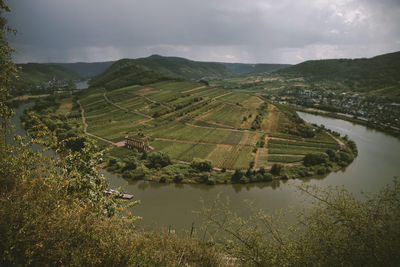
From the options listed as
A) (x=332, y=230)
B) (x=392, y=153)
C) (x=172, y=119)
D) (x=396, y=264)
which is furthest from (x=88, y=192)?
(x=392, y=153)

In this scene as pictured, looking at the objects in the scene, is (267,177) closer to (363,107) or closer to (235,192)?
(235,192)

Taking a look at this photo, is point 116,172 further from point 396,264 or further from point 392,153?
point 392,153

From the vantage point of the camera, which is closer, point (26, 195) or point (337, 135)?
point (26, 195)

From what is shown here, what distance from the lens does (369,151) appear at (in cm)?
7444

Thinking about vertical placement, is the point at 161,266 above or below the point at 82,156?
below

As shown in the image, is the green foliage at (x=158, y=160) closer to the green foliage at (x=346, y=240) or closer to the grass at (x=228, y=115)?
the green foliage at (x=346, y=240)

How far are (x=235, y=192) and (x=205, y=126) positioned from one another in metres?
48.2

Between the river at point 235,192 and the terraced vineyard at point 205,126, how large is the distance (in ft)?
31.6

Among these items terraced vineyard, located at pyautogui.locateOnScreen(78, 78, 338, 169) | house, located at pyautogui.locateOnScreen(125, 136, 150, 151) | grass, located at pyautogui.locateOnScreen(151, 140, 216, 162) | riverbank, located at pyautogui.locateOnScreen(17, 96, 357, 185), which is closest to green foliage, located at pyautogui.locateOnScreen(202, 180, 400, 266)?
riverbank, located at pyautogui.locateOnScreen(17, 96, 357, 185)

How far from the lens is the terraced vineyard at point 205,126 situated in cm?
6353

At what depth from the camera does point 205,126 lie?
298 ft

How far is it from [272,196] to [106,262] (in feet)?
135

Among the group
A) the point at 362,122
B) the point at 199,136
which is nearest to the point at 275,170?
the point at 199,136

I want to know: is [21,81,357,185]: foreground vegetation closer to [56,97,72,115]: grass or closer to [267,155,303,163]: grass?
[267,155,303,163]: grass
